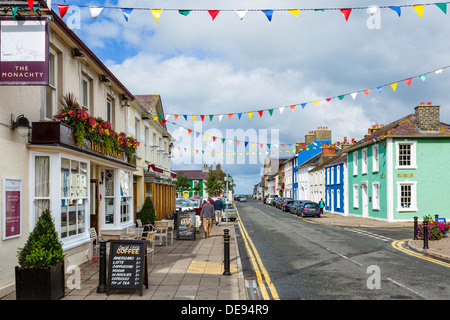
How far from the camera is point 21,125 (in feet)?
27.0

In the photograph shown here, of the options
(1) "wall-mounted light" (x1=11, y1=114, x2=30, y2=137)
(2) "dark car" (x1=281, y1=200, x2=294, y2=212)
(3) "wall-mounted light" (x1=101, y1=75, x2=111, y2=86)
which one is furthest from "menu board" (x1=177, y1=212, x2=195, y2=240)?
(2) "dark car" (x1=281, y1=200, x2=294, y2=212)

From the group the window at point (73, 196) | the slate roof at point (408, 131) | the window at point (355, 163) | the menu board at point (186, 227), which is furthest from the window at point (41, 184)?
the window at point (355, 163)

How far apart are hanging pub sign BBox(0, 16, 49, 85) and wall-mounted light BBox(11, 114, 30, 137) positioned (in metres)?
1.15

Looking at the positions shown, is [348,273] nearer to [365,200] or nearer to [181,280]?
[181,280]

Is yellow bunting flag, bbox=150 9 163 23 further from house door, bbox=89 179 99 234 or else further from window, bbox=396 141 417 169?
window, bbox=396 141 417 169

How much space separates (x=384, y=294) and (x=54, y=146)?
7.57 metres

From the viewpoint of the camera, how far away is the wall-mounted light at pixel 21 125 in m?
8.22

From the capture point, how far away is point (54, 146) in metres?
8.91

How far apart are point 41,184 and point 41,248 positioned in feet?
8.22

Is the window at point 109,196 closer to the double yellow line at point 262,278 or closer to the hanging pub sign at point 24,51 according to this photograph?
the double yellow line at point 262,278

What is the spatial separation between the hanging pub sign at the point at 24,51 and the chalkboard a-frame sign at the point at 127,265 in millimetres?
3452

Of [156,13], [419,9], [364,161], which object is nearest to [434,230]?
[419,9]
